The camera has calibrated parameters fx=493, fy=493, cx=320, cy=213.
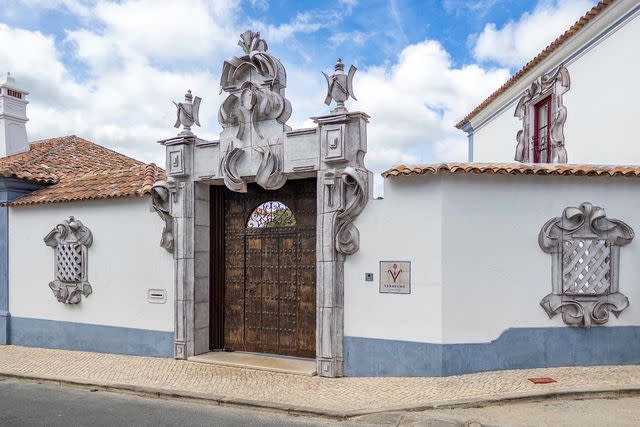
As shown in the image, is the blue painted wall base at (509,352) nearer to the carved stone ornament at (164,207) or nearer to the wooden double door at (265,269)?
the wooden double door at (265,269)

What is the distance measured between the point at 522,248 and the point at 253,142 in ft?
13.4

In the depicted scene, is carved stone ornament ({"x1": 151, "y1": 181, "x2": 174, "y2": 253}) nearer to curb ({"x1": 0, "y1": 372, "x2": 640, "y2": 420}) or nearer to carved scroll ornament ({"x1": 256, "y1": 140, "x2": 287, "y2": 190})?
carved scroll ornament ({"x1": 256, "y1": 140, "x2": 287, "y2": 190})

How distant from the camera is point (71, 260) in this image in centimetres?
891

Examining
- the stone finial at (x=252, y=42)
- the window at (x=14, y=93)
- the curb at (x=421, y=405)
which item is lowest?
the curb at (x=421, y=405)

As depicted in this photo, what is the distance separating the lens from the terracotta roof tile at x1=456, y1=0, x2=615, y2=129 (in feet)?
26.6

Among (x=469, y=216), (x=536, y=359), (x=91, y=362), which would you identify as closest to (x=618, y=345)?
(x=536, y=359)

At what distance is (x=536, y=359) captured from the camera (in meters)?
6.50

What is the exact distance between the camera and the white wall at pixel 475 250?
6.37m

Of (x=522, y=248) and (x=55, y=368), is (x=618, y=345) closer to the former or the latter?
(x=522, y=248)

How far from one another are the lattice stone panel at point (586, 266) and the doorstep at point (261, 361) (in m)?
3.66

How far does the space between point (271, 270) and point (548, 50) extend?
271 inches

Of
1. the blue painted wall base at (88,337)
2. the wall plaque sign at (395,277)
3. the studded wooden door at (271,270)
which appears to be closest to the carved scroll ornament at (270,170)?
the studded wooden door at (271,270)

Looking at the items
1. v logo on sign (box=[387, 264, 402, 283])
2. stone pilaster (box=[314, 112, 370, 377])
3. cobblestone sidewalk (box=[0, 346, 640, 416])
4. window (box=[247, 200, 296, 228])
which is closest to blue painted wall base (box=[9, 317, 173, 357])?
cobblestone sidewalk (box=[0, 346, 640, 416])

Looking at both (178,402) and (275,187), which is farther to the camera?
(275,187)
